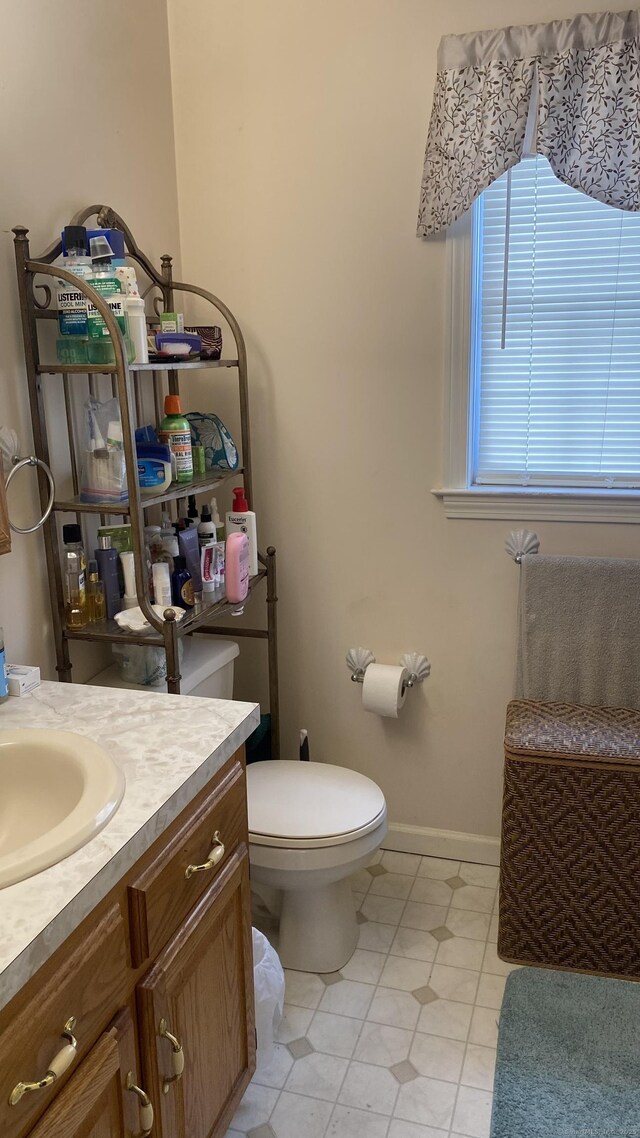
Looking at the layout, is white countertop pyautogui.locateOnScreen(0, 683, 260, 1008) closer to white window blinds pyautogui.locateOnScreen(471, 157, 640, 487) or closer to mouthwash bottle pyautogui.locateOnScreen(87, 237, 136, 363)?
mouthwash bottle pyautogui.locateOnScreen(87, 237, 136, 363)

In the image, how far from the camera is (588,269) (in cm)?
216

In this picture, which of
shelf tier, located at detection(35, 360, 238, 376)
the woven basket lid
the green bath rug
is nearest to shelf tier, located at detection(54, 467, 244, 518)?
shelf tier, located at detection(35, 360, 238, 376)

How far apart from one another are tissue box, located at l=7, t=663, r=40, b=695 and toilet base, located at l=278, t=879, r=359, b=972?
0.86 meters

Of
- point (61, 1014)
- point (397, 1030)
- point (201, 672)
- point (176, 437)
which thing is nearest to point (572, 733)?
point (397, 1030)

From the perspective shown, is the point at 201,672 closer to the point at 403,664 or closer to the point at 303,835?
the point at 303,835

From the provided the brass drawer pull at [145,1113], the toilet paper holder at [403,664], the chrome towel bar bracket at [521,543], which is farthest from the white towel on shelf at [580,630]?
the brass drawer pull at [145,1113]

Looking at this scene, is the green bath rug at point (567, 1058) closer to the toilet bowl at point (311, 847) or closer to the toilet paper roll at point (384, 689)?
the toilet bowl at point (311, 847)

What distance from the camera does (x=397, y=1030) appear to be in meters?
1.96

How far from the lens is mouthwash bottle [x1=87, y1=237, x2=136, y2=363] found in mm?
1726

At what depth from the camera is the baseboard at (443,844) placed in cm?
254

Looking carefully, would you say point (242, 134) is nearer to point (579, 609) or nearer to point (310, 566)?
point (310, 566)

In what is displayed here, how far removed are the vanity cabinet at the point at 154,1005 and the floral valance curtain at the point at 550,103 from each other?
56.8 inches

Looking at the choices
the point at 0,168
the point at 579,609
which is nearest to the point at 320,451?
the point at 579,609

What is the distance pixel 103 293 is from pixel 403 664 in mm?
1267
